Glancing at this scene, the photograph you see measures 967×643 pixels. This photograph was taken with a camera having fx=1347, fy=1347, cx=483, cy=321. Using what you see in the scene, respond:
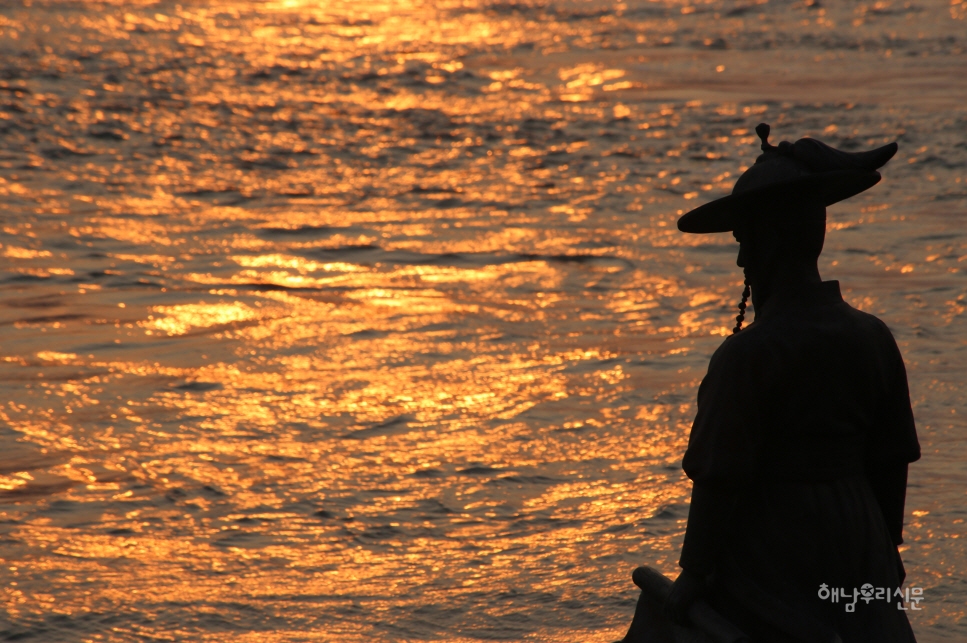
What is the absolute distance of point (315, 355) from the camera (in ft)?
26.6

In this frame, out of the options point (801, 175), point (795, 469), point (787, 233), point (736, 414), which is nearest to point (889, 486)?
point (795, 469)

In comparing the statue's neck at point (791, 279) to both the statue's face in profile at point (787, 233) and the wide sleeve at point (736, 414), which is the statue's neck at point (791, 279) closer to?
the statue's face in profile at point (787, 233)

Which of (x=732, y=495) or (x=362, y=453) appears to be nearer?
→ (x=732, y=495)

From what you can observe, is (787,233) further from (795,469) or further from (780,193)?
(795,469)

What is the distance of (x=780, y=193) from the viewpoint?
110 inches

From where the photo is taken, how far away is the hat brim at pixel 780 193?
276 centimetres

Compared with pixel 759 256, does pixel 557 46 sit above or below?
above

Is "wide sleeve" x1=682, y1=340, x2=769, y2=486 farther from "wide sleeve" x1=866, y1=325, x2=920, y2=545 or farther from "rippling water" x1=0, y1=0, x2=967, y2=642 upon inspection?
"rippling water" x1=0, y1=0, x2=967, y2=642

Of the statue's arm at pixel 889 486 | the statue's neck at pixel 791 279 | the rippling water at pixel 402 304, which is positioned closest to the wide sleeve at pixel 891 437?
the statue's arm at pixel 889 486

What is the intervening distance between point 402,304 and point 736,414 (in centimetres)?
647

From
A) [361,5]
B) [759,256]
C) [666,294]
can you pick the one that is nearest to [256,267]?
[666,294]

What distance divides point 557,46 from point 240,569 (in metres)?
13.5

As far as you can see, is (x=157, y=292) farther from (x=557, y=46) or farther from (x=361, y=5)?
(x=361, y=5)

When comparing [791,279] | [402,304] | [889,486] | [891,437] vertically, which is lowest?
[402,304]
